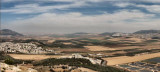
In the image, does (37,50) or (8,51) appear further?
(37,50)

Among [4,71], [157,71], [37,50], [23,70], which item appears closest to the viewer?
[4,71]

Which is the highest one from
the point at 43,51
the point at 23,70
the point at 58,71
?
the point at 23,70

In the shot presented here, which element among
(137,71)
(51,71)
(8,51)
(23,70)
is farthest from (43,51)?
(23,70)

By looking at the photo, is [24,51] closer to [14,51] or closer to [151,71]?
[14,51]

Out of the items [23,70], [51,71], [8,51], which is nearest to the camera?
[23,70]

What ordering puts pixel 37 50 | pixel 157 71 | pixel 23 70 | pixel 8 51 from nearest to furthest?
pixel 23 70 < pixel 157 71 < pixel 8 51 < pixel 37 50

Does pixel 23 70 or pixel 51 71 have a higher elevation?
pixel 23 70

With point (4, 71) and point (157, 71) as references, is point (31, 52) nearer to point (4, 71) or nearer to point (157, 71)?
point (157, 71)

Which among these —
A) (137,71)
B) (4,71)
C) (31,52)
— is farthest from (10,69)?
(31,52)

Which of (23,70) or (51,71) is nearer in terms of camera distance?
(23,70)
